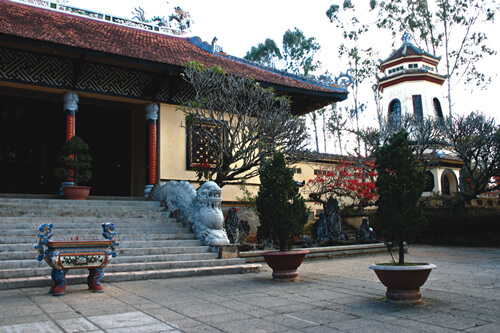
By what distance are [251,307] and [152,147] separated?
816cm

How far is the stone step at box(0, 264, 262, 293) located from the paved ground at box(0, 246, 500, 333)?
0.18 m

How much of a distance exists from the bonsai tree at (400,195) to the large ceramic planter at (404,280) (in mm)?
317

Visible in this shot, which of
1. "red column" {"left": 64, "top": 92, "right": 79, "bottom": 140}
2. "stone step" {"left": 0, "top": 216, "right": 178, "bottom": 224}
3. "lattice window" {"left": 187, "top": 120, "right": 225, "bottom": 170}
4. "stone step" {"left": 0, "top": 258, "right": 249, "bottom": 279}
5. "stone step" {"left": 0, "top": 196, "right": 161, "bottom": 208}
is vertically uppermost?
"red column" {"left": 64, "top": 92, "right": 79, "bottom": 140}

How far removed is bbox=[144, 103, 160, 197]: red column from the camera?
39.0 ft

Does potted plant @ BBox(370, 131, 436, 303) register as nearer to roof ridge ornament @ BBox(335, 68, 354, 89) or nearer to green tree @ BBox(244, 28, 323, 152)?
roof ridge ornament @ BBox(335, 68, 354, 89)

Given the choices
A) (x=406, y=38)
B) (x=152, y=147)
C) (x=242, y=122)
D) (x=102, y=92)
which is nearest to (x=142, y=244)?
(x=242, y=122)

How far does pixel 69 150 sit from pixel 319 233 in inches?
276

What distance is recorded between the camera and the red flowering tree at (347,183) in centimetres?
1379

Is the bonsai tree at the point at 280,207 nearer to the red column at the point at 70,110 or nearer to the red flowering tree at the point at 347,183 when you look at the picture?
the red flowering tree at the point at 347,183

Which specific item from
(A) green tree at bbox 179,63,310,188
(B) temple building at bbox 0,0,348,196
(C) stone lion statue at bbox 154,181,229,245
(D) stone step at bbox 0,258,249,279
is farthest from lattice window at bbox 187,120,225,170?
(D) stone step at bbox 0,258,249,279

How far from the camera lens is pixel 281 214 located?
6770 mm

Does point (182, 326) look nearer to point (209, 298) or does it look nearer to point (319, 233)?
point (209, 298)

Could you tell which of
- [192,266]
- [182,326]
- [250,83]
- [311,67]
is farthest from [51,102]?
[311,67]

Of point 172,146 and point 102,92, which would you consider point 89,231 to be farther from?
point 102,92
